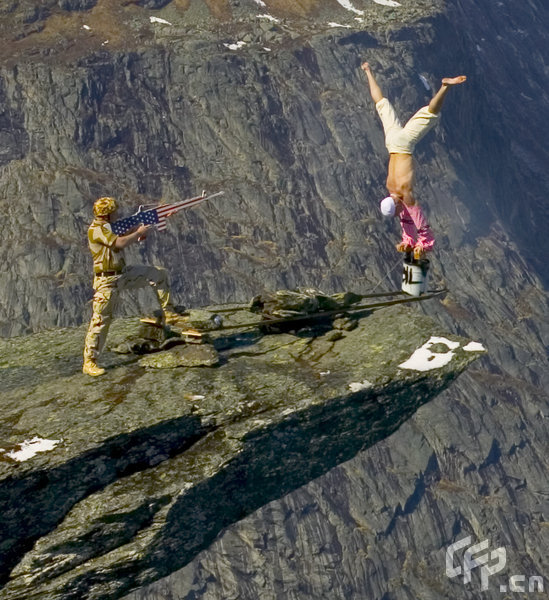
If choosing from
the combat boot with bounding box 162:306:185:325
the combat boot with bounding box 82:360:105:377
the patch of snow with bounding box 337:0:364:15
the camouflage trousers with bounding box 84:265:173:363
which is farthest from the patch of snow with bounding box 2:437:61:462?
the patch of snow with bounding box 337:0:364:15

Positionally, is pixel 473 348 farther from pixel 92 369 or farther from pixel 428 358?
pixel 92 369

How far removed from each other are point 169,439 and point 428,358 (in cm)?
543

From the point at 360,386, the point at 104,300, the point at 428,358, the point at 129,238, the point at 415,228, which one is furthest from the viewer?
the point at 415,228

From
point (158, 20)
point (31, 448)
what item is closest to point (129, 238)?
point (31, 448)

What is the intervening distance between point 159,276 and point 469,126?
108 meters

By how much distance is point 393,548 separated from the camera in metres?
81.9

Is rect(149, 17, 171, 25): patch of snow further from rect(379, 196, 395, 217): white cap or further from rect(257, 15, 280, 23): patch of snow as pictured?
rect(379, 196, 395, 217): white cap

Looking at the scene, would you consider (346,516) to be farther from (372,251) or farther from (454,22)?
(454,22)

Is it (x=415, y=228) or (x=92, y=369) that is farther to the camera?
(x=415, y=228)

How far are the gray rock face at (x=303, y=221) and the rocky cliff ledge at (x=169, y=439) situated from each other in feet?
212

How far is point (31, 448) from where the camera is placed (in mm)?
12859

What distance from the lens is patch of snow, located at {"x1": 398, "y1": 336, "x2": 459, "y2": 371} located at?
49.6 ft

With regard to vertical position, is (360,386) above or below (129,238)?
below

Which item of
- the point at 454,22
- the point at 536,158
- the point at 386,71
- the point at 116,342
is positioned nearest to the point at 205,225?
the point at 386,71
